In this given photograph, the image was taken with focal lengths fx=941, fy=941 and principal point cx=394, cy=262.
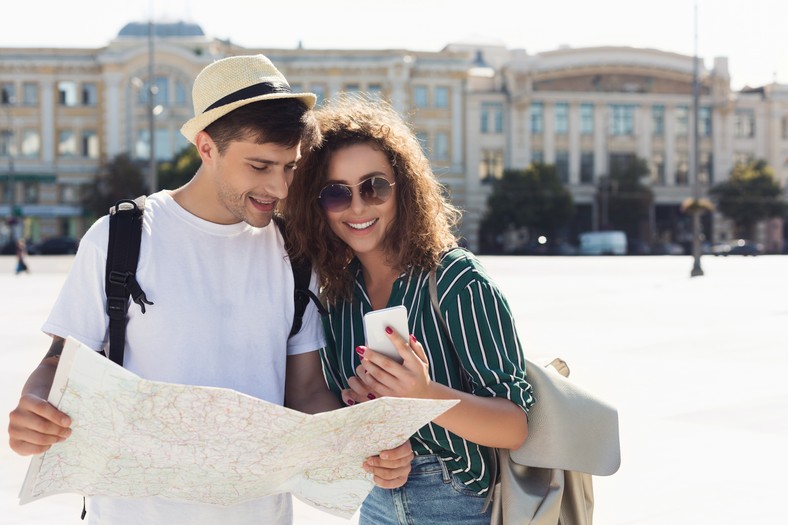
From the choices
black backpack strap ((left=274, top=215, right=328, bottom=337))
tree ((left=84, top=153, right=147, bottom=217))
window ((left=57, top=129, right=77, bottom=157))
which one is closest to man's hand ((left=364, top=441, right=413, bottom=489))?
black backpack strap ((left=274, top=215, right=328, bottom=337))

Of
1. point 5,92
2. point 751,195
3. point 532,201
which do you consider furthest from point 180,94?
point 751,195

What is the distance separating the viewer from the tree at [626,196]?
189 ft

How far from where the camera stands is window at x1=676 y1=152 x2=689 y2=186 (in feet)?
204

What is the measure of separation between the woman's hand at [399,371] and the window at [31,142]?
60214 millimetres

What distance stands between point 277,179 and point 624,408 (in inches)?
218

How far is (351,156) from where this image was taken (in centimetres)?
241

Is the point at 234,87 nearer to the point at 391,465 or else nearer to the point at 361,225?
the point at 361,225

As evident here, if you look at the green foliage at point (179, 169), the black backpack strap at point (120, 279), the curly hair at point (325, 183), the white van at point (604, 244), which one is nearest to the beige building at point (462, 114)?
the green foliage at point (179, 169)

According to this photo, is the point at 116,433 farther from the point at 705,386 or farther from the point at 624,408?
the point at 705,386

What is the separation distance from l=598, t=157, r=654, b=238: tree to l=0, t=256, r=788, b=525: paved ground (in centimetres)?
3898

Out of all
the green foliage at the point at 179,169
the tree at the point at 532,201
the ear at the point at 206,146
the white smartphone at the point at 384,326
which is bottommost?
the white smartphone at the point at 384,326

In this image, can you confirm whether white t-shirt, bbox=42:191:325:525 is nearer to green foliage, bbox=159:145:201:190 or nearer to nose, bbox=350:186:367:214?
nose, bbox=350:186:367:214

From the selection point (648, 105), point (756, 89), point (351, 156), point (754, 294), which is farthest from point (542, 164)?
point (351, 156)

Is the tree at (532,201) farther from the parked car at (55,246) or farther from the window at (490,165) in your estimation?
the parked car at (55,246)
